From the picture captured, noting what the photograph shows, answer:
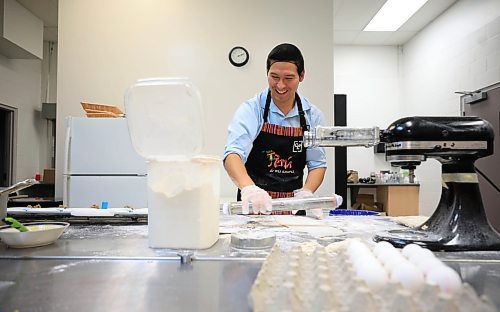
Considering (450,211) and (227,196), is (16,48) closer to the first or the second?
(227,196)

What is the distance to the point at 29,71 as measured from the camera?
4992 mm

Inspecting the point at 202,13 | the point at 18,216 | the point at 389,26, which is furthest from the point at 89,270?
the point at 389,26

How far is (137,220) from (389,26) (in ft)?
14.1

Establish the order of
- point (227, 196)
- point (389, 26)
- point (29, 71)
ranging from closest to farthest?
1. point (227, 196)
2. point (389, 26)
3. point (29, 71)

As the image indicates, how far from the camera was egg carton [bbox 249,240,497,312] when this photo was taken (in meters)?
0.41

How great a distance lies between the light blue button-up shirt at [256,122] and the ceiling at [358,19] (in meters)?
2.33

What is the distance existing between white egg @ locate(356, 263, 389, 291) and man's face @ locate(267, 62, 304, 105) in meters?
1.39

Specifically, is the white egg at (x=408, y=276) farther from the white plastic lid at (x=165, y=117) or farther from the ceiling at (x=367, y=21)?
the ceiling at (x=367, y=21)

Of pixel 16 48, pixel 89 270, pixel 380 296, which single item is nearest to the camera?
pixel 380 296

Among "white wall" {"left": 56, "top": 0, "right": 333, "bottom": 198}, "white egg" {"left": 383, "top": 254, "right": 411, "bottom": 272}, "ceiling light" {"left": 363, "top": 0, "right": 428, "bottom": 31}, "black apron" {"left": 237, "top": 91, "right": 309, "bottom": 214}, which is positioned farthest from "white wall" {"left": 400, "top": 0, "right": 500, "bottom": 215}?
"white egg" {"left": 383, "top": 254, "right": 411, "bottom": 272}

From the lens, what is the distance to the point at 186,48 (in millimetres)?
3227

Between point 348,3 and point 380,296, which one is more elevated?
point 348,3

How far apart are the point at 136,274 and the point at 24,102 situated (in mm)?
5180

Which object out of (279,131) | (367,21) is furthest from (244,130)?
(367,21)
